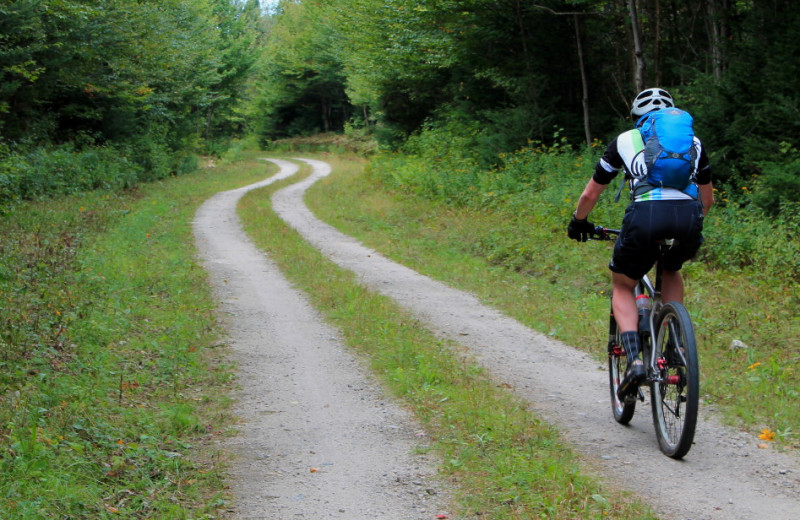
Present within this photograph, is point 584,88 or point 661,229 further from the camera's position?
point 584,88

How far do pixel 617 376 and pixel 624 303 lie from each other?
747mm

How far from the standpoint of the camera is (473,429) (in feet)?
16.1

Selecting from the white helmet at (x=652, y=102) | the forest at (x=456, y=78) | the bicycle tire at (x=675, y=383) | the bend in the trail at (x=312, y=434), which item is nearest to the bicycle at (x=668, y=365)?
the bicycle tire at (x=675, y=383)

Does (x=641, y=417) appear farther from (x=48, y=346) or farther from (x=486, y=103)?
(x=486, y=103)

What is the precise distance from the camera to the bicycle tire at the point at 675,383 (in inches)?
159

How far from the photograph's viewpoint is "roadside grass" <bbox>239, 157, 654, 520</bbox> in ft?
12.5

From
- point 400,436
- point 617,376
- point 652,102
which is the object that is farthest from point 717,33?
point 400,436

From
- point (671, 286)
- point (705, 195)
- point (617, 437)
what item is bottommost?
point (617, 437)

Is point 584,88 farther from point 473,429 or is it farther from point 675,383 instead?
point 675,383

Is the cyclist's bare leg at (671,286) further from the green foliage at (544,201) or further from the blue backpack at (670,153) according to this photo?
the green foliage at (544,201)

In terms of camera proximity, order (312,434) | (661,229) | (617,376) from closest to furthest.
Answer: (661,229), (312,434), (617,376)

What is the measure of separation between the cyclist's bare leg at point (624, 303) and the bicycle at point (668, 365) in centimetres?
6

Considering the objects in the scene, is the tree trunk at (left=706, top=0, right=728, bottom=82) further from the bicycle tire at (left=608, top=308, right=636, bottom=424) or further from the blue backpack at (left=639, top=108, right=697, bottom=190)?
the blue backpack at (left=639, top=108, right=697, bottom=190)

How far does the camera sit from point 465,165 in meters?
21.8
